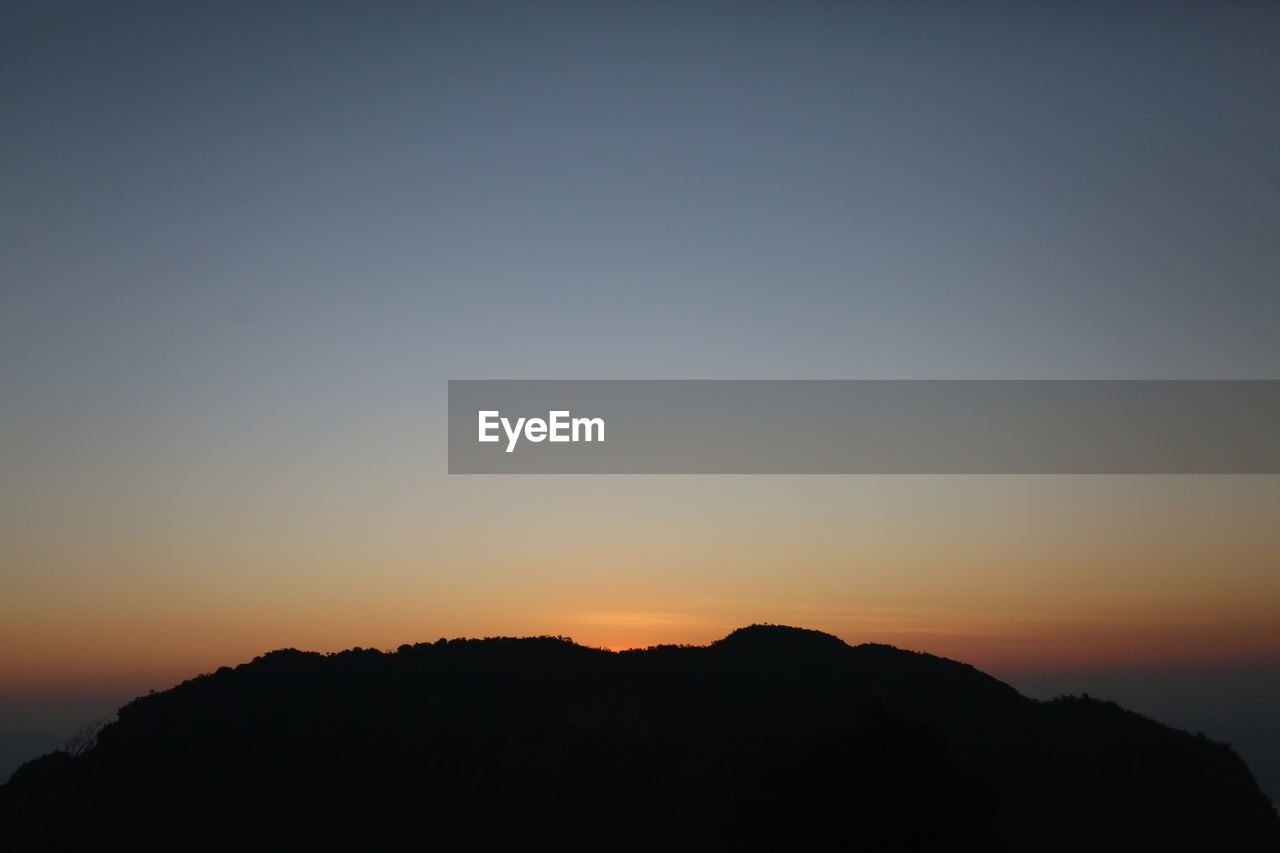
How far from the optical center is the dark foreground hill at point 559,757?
81.4m

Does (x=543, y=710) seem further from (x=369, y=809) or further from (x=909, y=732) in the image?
(x=909, y=732)

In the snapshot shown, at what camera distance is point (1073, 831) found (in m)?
74.8

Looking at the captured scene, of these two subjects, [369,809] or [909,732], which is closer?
[909,732]

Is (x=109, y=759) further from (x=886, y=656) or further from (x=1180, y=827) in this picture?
(x=1180, y=827)

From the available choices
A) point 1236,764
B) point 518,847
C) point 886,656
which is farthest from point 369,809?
point 1236,764

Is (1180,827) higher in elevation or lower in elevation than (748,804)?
lower

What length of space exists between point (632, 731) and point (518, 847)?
17.9 metres

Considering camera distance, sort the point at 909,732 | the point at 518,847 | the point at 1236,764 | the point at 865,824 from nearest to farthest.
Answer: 1. the point at 865,824
2. the point at 909,732
3. the point at 518,847
4. the point at 1236,764

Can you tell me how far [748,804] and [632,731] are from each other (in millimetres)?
60522

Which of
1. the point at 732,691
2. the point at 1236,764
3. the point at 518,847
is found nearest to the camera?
the point at 518,847

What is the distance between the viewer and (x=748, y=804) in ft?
123

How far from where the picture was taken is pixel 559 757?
9306 centimetres

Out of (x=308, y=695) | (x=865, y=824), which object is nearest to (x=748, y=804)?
(x=865, y=824)

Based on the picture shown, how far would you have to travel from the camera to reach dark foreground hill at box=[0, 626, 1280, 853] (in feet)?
267
